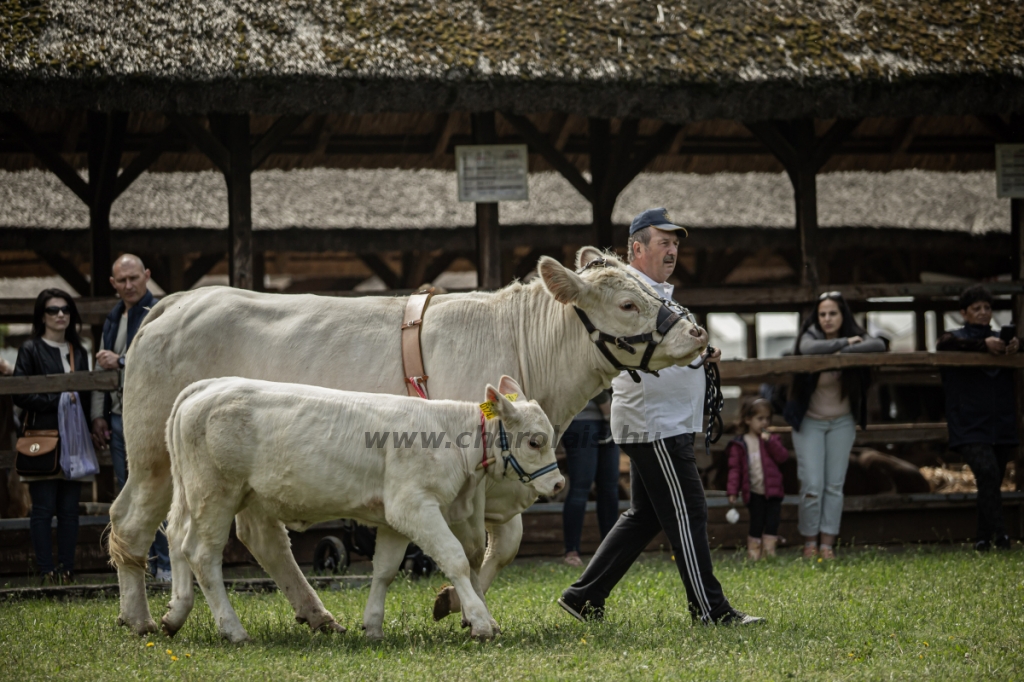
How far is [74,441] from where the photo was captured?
342 inches

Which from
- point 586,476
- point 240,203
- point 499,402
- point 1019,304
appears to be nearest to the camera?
point 499,402

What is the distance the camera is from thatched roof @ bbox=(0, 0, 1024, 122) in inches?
365

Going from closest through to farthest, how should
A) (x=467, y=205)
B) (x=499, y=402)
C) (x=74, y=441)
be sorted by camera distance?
(x=499, y=402) < (x=74, y=441) < (x=467, y=205)

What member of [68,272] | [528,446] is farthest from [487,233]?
[68,272]

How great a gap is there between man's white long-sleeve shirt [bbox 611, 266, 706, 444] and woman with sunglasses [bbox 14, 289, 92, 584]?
465 cm

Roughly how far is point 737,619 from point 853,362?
423 cm

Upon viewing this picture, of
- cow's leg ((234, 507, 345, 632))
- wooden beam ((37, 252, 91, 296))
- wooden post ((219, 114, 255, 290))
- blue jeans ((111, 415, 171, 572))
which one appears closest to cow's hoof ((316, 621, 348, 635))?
cow's leg ((234, 507, 345, 632))

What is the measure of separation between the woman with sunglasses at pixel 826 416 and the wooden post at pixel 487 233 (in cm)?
277

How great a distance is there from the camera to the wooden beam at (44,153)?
413 inches

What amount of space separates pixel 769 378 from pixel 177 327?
22.8 ft

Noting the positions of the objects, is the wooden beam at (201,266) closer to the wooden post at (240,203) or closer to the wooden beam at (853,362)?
the wooden post at (240,203)

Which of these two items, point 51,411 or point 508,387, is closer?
point 508,387

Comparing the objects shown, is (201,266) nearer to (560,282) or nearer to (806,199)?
(806,199)

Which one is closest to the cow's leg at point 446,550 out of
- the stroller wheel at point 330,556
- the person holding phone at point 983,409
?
the stroller wheel at point 330,556
